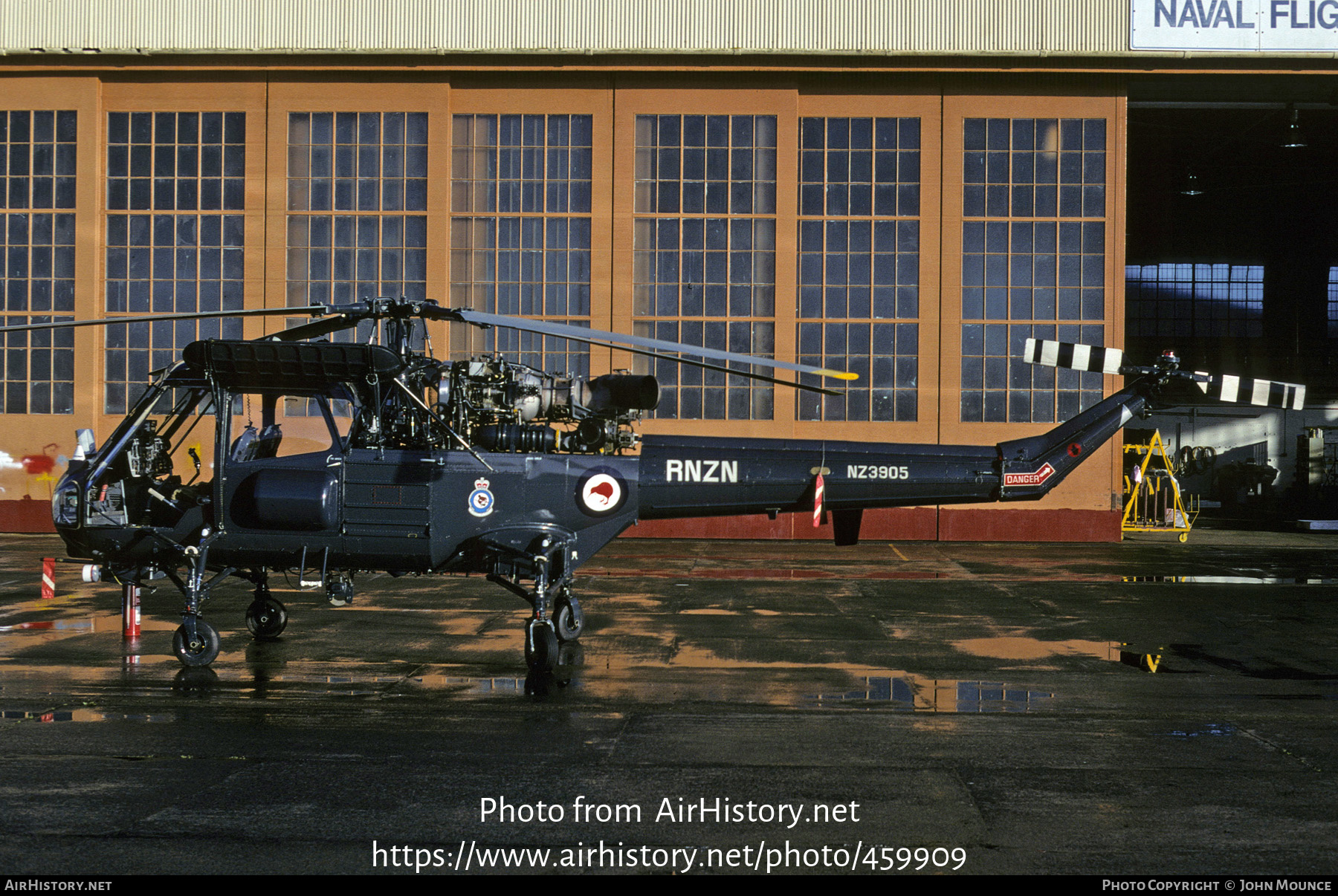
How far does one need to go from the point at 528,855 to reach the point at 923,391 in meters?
24.3

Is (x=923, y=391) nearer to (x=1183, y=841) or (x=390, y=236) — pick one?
(x=390, y=236)

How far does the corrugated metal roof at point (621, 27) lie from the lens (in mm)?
27625

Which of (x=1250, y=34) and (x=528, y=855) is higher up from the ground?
(x=1250, y=34)

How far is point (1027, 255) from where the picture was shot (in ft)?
94.3

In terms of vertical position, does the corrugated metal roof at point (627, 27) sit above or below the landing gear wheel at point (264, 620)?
above

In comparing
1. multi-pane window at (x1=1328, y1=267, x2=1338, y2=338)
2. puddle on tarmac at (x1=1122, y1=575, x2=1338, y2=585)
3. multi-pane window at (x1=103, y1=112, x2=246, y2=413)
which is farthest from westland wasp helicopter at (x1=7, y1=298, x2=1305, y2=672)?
multi-pane window at (x1=1328, y1=267, x2=1338, y2=338)

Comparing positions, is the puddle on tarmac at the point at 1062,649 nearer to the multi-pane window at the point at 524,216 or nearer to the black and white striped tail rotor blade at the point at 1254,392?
the black and white striped tail rotor blade at the point at 1254,392

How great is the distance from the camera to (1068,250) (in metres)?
28.8

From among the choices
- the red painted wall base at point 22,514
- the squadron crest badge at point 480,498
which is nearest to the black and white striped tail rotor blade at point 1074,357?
the squadron crest badge at point 480,498

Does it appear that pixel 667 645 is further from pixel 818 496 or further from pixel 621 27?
pixel 621 27

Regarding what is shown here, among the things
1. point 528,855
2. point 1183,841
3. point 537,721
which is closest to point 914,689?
point 537,721

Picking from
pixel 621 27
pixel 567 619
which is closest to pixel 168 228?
pixel 621 27

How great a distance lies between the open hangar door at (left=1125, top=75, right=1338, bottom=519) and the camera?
135 feet

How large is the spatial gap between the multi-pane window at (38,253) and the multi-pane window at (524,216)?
10.1 m
